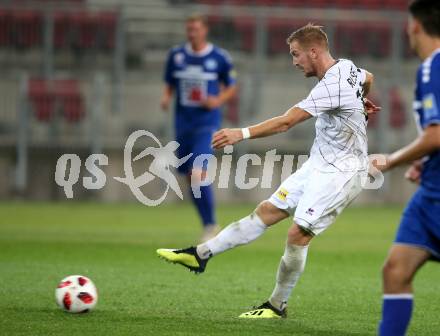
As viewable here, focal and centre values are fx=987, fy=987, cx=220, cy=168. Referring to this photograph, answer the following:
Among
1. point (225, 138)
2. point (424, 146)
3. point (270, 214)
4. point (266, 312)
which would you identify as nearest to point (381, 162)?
point (424, 146)

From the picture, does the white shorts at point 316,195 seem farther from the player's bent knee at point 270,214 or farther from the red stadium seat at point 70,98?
the red stadium seat at point 70,98

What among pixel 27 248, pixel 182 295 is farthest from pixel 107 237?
pixel 182 295

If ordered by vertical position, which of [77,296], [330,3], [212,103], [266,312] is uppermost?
[330,3]

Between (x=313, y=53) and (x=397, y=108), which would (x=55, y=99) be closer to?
(x=397, y=108)

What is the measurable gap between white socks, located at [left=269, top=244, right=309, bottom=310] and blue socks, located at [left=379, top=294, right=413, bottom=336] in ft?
5.85

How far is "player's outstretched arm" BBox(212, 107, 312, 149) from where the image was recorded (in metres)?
6.49

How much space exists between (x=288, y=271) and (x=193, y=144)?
637cm

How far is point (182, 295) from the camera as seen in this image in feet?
26.8

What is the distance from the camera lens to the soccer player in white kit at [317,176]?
6.96 meters

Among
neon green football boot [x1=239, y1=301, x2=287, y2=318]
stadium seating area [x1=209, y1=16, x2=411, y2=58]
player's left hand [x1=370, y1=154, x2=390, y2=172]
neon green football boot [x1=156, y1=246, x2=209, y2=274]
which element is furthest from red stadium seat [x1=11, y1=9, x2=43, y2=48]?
player's left hand [x1=370, y1=154, x2=390, y2=172]

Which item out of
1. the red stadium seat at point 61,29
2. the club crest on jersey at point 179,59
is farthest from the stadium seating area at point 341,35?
the club crest on jersey at point 179,59

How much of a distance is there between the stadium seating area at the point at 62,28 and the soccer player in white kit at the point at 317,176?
1236 centimetres

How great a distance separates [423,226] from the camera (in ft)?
17.1

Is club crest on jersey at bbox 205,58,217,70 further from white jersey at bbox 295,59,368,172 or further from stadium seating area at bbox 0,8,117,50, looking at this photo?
white jersey at bbox 295,59,368,172
